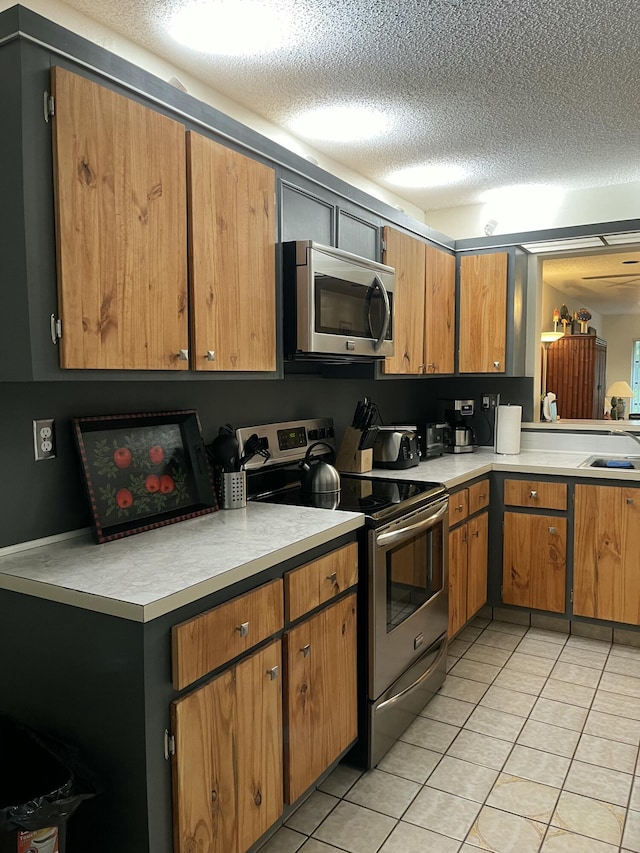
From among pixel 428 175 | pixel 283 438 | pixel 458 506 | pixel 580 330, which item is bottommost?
pixel 458 506

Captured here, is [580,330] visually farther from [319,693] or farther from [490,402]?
[319,693]

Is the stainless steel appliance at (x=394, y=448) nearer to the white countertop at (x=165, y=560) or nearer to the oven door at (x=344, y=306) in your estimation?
the oven door at (x=344, y=306)

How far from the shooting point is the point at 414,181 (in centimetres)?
377

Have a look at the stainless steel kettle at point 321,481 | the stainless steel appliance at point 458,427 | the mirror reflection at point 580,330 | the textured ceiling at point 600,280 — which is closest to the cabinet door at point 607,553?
the stainless steel appliance at point 458,427

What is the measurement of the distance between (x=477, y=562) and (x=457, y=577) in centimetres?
31

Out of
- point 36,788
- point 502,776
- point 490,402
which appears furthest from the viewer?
point 490,402

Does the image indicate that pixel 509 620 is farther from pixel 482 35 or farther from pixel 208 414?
pixel 482 35

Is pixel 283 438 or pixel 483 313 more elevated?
pixel 483 313

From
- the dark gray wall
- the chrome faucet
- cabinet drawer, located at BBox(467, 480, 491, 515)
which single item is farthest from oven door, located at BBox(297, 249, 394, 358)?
the chrome faucet

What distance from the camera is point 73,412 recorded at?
1.96 metres

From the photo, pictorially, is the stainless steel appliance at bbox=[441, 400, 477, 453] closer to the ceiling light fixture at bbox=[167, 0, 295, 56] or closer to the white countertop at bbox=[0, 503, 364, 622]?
the white countertop at bbox=[0, 503, 364, 622]

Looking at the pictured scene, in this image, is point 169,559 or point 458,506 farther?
point 458,506

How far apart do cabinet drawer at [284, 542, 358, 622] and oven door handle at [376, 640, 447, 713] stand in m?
0.50

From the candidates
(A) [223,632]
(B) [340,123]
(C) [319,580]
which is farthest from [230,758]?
(B) [340,123]
